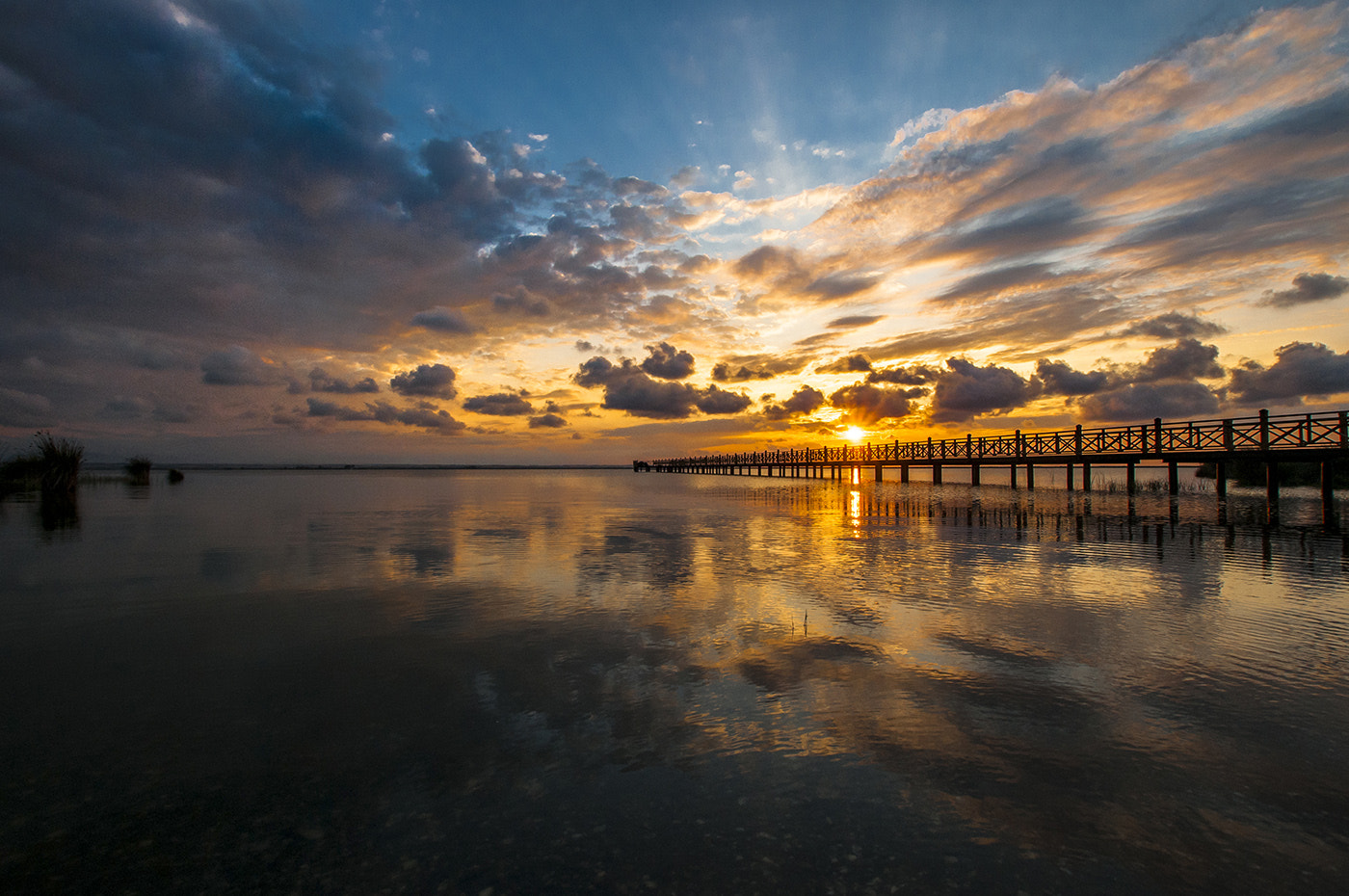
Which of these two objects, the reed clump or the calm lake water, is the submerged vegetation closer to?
the reed clump

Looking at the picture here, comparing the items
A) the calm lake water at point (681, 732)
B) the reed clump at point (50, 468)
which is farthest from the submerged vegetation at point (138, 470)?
the calm lake water at point (681, 732)

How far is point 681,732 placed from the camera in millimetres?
5227

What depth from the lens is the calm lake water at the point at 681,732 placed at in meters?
3.59

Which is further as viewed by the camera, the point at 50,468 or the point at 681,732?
the point at 50,468

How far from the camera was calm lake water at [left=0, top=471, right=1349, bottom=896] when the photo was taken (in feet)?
11.8

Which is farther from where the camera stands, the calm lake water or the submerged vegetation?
the submerged vegetation

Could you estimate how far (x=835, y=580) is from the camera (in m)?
11.3

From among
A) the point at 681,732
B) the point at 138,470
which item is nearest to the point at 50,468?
the point at 138,470

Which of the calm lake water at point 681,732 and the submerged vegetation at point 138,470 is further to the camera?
the submerged vegetation at point 138,470

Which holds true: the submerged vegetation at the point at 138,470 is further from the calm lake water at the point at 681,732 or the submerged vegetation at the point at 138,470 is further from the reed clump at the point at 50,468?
the calm lake water at the point at 681,732

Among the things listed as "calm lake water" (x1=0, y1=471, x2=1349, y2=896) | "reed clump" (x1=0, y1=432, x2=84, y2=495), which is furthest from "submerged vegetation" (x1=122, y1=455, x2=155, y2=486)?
"calm lake water" (x1=0, y1=471, x2=1349, y2=896)

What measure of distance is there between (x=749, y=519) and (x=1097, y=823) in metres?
20.0

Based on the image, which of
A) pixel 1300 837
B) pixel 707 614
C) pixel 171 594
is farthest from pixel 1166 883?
pixel 171 594

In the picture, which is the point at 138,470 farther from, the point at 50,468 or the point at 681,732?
the point at 681,732
